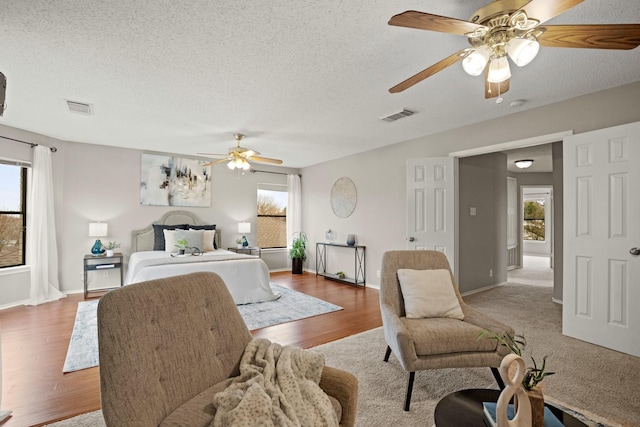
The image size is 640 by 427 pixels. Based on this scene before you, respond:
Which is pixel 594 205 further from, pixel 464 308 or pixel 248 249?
pixel 248 249

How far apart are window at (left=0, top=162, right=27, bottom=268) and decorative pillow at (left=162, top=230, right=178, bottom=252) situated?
1889 millimetres

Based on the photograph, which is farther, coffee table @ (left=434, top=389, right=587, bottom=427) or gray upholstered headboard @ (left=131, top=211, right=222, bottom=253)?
gray upholstered headboard @ (left=131, top=211, right=222, bottom=253)

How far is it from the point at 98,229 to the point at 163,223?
3.42 feet

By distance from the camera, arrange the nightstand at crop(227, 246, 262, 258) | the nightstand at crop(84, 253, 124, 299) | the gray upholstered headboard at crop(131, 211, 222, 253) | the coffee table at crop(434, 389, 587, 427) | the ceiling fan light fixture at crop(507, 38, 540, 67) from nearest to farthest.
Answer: the coffee table at crop(434, 389, 587, 427) → the ceiling fan light fixture at crop(507, 38, 540, 67) → the nightstand at crop(84, 253, 124, 299) → the gray upholstered headboard at crop(131, 211, 222, 253) → the nightstand at crop(227, 246, 262, 258)

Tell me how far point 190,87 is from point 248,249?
3826 millimetres

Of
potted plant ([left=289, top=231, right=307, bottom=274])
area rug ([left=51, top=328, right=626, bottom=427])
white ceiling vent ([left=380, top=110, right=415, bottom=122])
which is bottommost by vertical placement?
area rug ([left=51, top=328, right=626, bottom=427])

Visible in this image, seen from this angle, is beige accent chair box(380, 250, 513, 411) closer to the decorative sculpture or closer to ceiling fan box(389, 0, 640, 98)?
the decorative sculpture

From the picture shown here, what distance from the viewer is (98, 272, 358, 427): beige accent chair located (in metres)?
1.21

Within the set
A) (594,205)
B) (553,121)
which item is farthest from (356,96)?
(594,205)

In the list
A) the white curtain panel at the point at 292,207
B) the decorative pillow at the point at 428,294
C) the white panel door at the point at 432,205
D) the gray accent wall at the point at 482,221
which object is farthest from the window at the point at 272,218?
the decorative pillow at the point at 428,294

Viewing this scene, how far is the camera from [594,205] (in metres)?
3.09

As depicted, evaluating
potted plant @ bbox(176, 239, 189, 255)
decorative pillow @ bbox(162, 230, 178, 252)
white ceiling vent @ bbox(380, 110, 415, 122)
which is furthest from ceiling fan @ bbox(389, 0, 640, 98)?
decorative pillow @ bbox(162, 230, 178, 252)

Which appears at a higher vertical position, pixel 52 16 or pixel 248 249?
pixel 52 16

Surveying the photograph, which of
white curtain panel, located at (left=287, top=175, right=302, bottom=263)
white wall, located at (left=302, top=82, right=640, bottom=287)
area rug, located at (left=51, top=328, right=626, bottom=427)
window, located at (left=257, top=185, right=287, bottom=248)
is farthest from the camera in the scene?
white curtain panel, located at (left=287, top=175, right=302, bottom=263)
